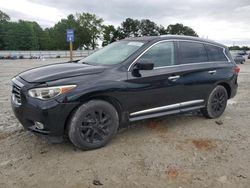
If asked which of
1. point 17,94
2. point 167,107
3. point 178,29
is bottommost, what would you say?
point 167,107

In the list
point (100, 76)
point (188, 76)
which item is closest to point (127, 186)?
point (100, 76)

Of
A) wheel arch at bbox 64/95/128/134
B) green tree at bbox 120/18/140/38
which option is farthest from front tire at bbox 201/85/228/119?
green tree at bbox 120/18/140/38

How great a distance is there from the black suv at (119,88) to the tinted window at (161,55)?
0.06 ft

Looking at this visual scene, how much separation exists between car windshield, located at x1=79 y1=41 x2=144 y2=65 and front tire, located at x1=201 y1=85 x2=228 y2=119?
6.67ft

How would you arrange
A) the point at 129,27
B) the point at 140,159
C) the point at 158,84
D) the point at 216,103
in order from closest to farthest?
the point at 140,159
the point at 158,84
the point at 216,103
the point at 129,27

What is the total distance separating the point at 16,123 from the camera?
572 centimetres

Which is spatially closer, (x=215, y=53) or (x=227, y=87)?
(x=215, y=53)

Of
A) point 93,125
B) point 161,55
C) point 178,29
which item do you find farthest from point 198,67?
point 178,29

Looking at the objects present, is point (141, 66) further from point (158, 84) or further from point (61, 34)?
point (61, 34)

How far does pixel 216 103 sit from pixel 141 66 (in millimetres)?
2350

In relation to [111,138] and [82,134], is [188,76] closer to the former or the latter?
[111,138]

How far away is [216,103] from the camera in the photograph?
6.23 meters

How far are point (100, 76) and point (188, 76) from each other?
188 centimetres

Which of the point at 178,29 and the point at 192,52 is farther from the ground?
the point at 178,29
